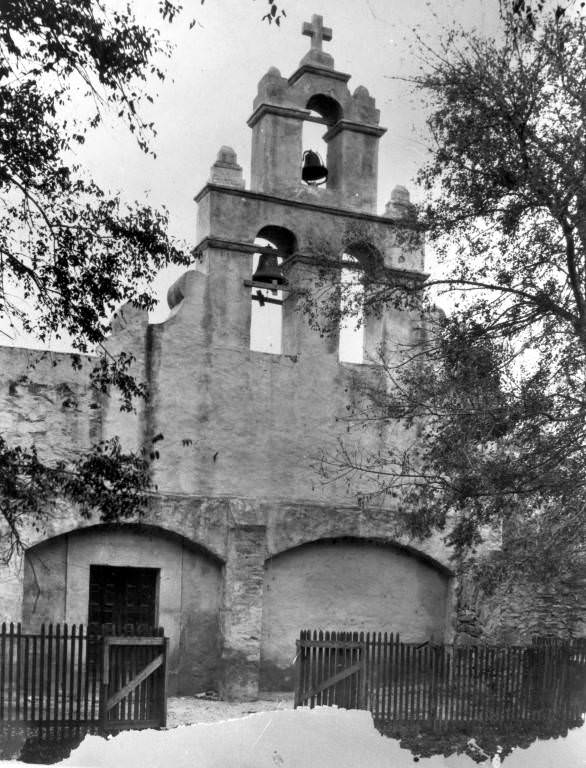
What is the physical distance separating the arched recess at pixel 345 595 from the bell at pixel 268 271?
158 inches

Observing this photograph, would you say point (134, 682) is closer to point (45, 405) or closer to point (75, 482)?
point (75, 482)

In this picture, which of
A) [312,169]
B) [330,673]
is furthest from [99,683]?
[312,169]

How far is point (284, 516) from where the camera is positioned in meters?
16.2

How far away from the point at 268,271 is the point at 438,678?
21.4 feet

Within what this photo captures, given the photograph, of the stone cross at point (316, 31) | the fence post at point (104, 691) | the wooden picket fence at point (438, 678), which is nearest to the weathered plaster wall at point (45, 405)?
the fence post at point (104, 691)

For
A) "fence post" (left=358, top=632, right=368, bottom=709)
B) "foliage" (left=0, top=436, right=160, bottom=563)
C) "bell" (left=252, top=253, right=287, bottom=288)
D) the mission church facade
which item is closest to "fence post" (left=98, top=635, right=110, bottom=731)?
"foliage" (left=0, top=436, right=160, bottom=563)

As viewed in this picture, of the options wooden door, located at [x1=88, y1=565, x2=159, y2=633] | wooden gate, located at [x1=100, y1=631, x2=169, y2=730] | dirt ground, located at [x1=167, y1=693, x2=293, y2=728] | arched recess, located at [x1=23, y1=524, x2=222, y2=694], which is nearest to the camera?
wooden gate, located at [x1=100, y1=631, x2=169, y2=730]

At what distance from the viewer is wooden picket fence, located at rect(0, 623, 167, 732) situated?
11617 millimetres

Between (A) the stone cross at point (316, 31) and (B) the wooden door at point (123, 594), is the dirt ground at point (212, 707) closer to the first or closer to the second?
(B) the wooden door at point (123, 594)

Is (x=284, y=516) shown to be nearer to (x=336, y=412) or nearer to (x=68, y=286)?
(x=336, y=412)

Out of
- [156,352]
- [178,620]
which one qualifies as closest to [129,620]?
[178,620]

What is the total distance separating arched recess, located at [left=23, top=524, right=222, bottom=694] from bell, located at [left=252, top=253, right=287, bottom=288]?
13.5ft

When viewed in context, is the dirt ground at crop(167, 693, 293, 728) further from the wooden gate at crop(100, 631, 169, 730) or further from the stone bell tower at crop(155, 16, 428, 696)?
the wooden gate at crop(100, 631, 169, 730)

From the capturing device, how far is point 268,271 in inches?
661
